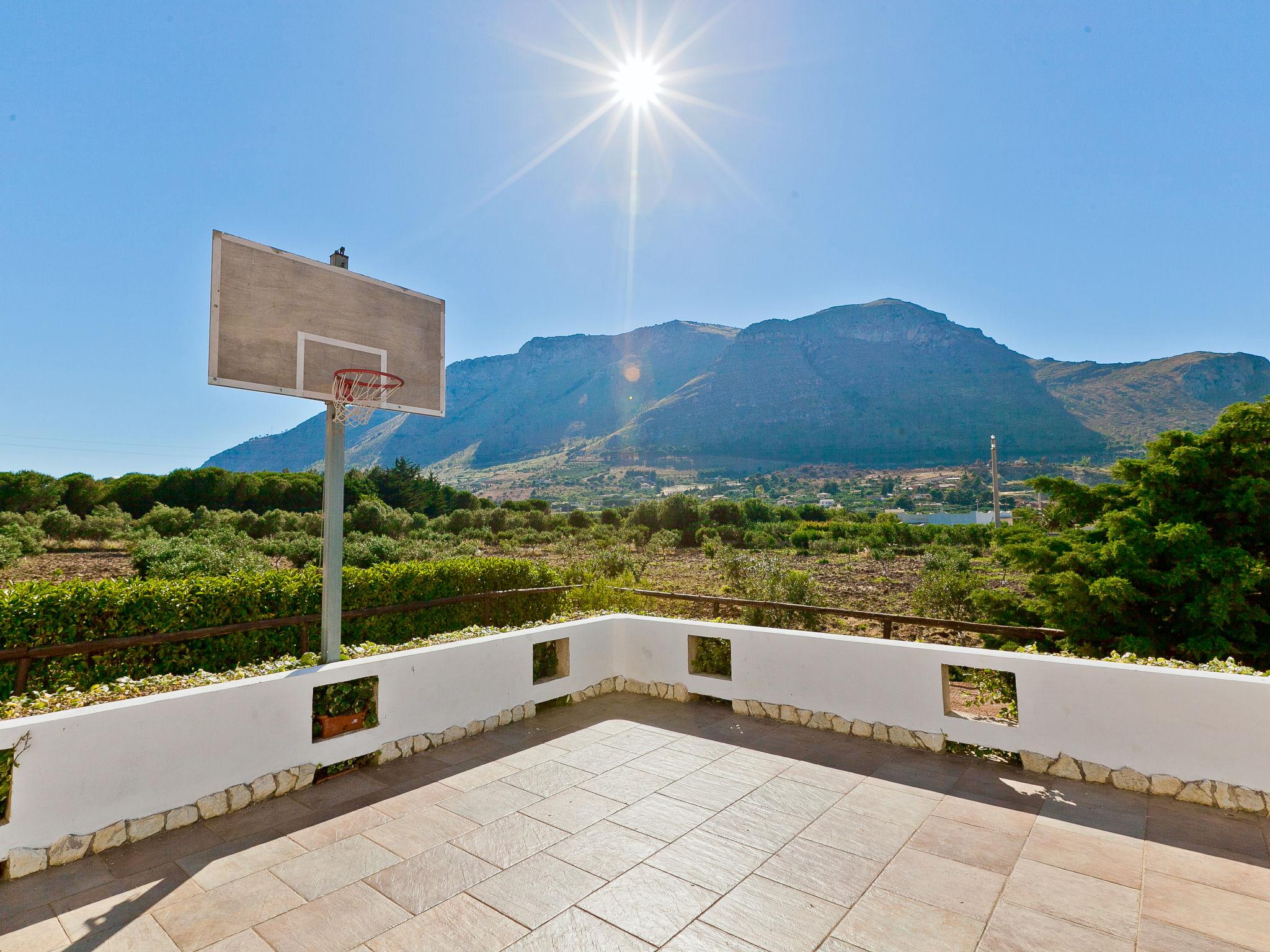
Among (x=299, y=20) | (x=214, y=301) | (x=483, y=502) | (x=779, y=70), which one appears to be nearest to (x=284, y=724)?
(x=214, y=301)

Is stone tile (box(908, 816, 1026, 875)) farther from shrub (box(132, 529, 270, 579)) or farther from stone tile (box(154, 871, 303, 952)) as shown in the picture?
shrub (box(132, 529, 270, 579))

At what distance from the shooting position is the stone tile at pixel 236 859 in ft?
8.02

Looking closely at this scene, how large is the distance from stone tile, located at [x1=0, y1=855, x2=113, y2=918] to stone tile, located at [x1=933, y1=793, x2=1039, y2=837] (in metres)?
3.80

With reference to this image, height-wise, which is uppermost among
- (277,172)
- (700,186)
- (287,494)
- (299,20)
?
(700,186)

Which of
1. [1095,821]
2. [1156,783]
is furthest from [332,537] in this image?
[1156,783]

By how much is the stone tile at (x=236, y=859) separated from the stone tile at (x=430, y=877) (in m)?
0.52

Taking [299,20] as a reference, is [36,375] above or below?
above

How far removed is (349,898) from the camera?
229 centimetres

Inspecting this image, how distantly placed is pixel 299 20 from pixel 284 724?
280 inches

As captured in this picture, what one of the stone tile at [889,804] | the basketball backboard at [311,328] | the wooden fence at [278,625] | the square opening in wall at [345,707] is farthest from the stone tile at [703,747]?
the basketball backboard at [311,328]

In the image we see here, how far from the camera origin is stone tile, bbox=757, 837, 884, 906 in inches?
91.5

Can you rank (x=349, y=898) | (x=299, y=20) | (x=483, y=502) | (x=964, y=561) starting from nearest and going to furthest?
1. (x=349, y=898)
2. (x=299, y=20)
3. (x=964, y=561)
4. (x=483, y=502)

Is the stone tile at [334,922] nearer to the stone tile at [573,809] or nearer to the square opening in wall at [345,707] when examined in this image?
the stone tile at [573,809]

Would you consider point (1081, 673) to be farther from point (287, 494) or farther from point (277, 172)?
point (287, 494)
